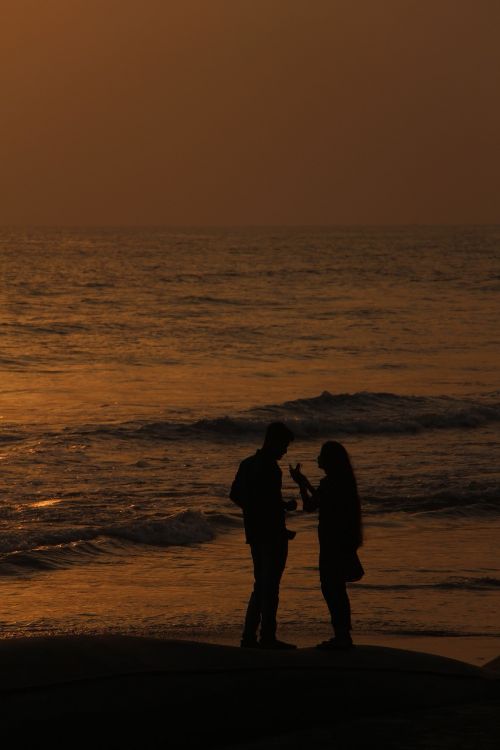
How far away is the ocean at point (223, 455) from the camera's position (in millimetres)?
11508

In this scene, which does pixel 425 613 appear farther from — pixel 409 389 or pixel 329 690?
pixel 409 389

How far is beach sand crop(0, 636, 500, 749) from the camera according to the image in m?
6.42

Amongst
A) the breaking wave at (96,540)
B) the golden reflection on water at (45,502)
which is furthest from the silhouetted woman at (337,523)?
the golden reflection on water at (45,502)

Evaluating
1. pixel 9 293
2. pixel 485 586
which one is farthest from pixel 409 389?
pixel 9 293

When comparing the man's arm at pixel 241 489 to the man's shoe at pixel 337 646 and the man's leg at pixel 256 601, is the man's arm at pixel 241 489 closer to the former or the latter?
the man's leg at pixel 256 601

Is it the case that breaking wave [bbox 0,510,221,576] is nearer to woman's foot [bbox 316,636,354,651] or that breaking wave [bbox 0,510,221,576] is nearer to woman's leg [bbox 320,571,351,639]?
woman's leg [bbox 320,571,351,639]

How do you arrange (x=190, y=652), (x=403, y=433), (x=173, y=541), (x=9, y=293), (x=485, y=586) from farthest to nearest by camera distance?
(x=9, y=293) < (x=403, y=433) < (x=173, y=541) < (x=485, y=586) < (x=190, y=652)

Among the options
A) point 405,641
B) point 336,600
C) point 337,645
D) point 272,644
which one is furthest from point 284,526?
point 405,641

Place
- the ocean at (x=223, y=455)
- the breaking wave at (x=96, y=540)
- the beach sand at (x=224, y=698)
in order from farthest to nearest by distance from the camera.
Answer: the breaking wave at (x=96, y=540), the ocean at (x=223, y=455), the beach sand at (x=224, y=698)

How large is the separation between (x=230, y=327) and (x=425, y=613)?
38.8 m

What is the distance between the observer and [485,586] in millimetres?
12062

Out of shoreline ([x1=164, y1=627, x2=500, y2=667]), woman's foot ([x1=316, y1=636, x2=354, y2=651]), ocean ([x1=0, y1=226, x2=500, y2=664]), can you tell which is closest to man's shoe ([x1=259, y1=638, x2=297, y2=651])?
woman's foot ([x1=316, y1=636, x2=354, y2=651])

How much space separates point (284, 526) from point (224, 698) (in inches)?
73.9

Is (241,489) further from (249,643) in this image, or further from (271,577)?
(249,643)
